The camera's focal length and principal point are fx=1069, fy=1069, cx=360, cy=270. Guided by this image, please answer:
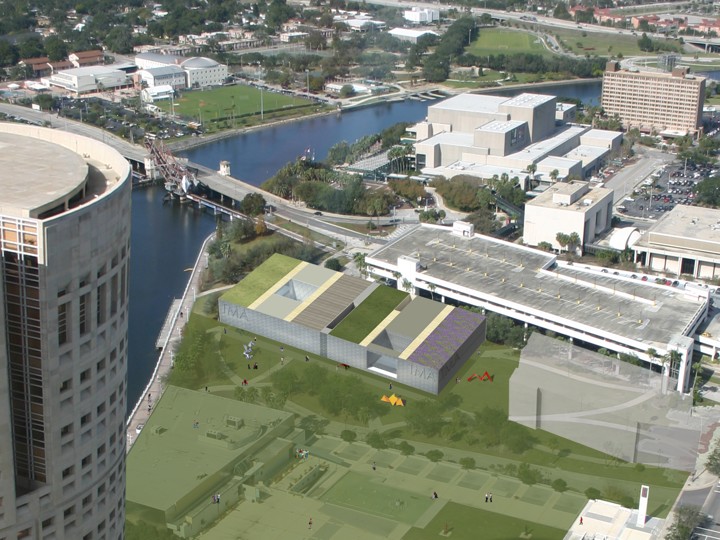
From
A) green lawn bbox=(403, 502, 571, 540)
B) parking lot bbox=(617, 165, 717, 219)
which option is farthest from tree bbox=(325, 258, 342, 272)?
green lawn bbox=(403, 502, 571, 540)

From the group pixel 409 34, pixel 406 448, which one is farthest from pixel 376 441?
pixel 409 34

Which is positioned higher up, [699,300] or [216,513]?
[699,300]

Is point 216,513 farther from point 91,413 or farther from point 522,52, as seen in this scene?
point 522,52

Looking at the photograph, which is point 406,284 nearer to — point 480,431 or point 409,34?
point 480,431

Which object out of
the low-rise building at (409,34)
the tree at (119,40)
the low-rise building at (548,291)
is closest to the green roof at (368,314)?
the low-rise building at (548,291)

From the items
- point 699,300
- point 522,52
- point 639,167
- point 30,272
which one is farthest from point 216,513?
point 522,52
